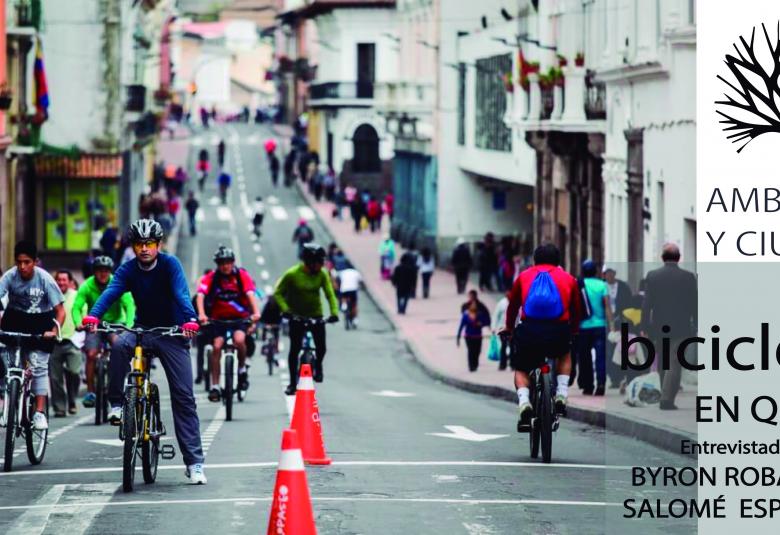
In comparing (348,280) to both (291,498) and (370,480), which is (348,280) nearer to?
(370,480)

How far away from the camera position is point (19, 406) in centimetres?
1617

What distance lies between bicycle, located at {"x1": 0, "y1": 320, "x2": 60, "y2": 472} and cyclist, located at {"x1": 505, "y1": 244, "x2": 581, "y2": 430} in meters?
3.79

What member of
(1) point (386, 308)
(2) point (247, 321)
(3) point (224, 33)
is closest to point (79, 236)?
(1) point (386, 308)

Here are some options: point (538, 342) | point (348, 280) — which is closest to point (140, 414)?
point (538, 342)

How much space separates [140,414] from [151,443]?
0.50 meters

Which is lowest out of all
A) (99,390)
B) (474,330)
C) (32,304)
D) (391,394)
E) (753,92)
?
(391,394)

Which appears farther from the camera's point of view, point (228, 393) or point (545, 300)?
point (228, 393)

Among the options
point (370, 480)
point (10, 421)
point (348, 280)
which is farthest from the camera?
point (348, 280)

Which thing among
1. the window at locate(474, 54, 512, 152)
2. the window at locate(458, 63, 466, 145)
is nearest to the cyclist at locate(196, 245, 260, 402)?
the window at locate(474, 54, 512, 152)

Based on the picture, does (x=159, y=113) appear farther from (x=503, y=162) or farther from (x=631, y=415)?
(x=631, y=415)

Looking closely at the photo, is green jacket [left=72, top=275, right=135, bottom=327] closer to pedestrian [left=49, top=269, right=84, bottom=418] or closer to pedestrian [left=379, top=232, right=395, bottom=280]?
pedestrian [left=49, top=269, right=84, bottom=418]

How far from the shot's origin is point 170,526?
489 inches

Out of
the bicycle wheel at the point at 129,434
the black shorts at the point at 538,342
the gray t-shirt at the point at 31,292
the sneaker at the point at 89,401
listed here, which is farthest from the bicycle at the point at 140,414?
the sneaker at the point at 89,401

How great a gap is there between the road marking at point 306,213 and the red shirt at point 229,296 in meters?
56.1
